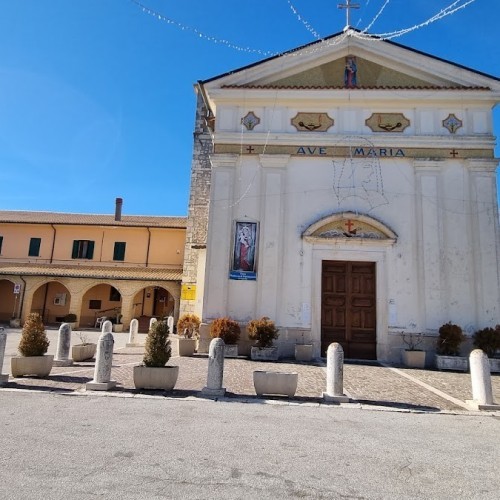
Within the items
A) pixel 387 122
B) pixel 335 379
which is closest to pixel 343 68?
pixel 387 122

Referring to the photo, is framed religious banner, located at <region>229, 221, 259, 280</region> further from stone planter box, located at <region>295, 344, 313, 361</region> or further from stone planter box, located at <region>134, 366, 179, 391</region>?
stone planter box, located at <region>134, 366, 179, 391</region>

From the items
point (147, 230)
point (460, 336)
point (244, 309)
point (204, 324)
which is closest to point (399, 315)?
point (460, 336)

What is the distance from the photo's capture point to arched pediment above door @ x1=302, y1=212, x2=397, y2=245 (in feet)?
44.7

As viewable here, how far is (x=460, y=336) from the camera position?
1225 centimetres

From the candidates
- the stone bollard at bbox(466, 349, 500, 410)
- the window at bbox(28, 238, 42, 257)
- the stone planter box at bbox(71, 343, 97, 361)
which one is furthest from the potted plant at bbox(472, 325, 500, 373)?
the window at bbox(28, 238, 42, 257)

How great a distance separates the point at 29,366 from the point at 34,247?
2551 centimetres

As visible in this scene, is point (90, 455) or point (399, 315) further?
point (399, 315)

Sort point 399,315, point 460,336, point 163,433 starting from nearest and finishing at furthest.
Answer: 1. point 163,433
2. point 460,336
3. point 399,315

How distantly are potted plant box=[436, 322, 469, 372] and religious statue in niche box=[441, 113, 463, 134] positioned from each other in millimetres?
6583

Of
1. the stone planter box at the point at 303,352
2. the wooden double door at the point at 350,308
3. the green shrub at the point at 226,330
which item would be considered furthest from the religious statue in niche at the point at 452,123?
the green shrub at the point at 226,330

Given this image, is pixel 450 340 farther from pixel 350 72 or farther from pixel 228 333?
pixel 350 72

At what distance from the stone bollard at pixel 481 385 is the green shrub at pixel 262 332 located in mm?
6171

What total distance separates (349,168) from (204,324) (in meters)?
7.16

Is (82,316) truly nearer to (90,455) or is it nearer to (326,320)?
(326,320)
